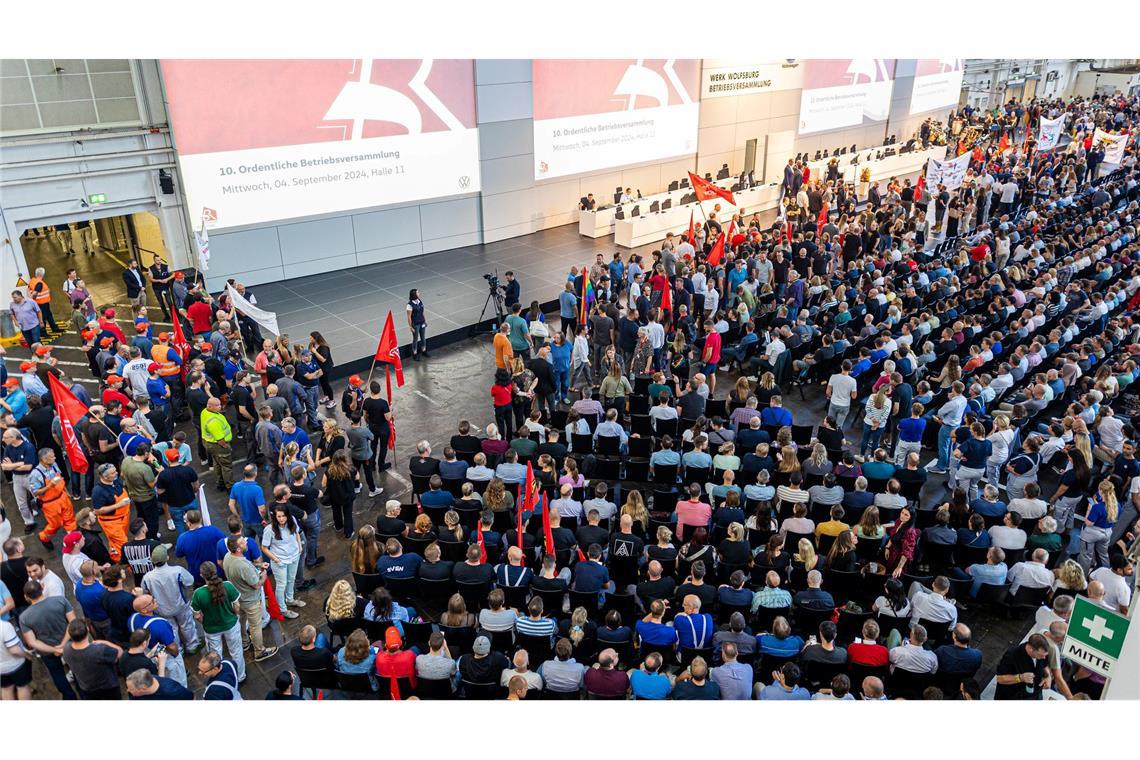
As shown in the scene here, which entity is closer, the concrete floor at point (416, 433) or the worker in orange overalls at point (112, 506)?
the concrete floor at point (416, 433)

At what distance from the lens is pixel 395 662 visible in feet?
20.9

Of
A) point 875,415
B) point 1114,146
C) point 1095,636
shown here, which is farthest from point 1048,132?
point 1095,636

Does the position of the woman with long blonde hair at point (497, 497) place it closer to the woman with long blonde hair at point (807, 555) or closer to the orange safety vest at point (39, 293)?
the woman with long blonde hair at point (807, 555)

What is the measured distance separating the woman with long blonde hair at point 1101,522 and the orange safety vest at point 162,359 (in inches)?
474

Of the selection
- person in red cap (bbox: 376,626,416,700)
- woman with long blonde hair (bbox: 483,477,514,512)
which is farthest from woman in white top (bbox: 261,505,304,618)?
woman with long blonde hair (bbox: 483,477,514,512)

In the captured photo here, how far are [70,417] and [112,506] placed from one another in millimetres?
1890

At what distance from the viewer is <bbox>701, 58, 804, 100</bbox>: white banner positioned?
24.5 meters

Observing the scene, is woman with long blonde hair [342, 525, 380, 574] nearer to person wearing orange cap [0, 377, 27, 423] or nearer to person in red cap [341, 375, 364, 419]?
person in red cap [341, 375, 364, 419]

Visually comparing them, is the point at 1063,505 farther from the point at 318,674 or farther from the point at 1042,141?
the point at 1042,141

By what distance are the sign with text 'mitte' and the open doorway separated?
1724 centimetres

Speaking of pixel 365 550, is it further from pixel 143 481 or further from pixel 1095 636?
pixel 1095 636

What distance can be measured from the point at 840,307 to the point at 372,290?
33.1 feet

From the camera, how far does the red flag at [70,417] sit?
357 inches

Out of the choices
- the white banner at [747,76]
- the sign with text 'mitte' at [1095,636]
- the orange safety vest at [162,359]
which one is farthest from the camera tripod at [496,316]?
the white banner at [747,76]
